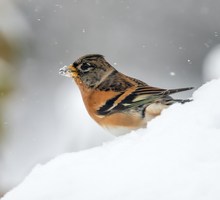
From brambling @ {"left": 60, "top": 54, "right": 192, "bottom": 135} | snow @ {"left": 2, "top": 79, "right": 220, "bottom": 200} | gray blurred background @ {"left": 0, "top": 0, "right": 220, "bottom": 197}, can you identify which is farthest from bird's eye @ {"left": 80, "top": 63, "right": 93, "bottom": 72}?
gray blurred background @ {"left": 0, "top": 0, "right": 220, "bottom": 197}

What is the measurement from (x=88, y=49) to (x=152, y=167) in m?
7.91

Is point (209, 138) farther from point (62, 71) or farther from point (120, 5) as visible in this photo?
point (120, 5)

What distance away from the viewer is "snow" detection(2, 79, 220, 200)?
2119mm

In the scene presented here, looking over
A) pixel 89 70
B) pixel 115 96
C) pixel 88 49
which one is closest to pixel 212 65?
pixel 88 49

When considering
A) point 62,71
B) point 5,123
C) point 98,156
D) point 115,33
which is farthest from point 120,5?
point 98,156

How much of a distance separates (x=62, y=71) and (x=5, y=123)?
3168 mm

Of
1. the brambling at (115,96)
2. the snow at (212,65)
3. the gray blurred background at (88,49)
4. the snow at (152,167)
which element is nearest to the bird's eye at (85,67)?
the brambling at (115,96)

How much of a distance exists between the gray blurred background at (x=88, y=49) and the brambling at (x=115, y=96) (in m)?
3.74

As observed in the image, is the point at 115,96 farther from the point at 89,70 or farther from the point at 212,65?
the point at 212,65

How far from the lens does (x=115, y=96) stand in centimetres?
416

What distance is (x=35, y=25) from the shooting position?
9.89 metres

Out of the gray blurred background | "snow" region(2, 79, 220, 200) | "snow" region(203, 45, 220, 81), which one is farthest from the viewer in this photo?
the gray blurred background

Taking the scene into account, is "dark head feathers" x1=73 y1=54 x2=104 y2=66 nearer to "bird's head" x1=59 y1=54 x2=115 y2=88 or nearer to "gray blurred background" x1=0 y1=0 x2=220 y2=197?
"bird's head" x1=59 y1=54 x2=115 y2=88

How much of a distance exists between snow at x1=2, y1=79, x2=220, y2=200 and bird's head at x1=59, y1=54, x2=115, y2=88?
5.86ft
